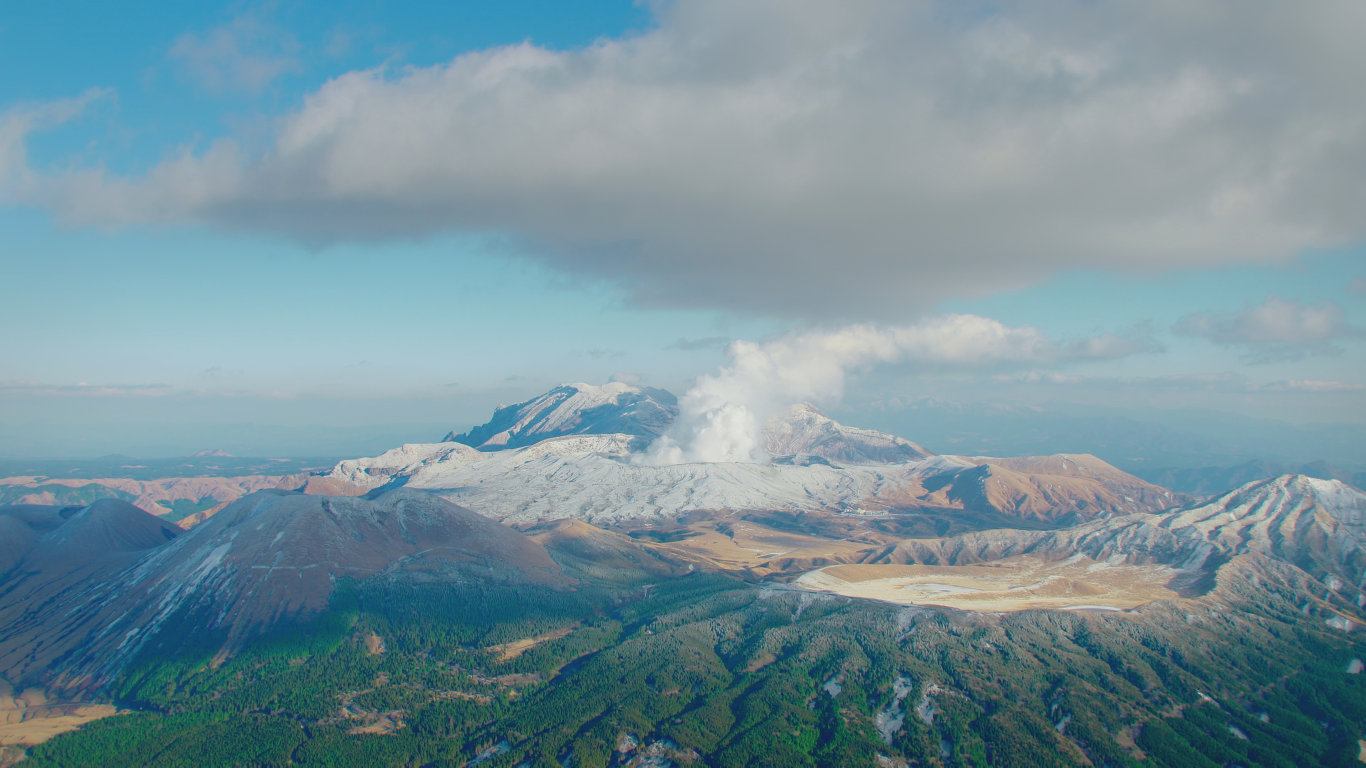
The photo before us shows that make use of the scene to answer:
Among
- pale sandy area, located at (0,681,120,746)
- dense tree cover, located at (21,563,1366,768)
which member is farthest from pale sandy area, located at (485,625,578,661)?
pale sandy area, located at (0,681,120,746)

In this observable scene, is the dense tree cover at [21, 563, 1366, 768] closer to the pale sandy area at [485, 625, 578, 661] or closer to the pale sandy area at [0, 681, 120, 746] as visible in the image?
the pale sandy area at [485, 625, 578, 661]

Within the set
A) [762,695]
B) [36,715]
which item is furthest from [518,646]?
[36,715]

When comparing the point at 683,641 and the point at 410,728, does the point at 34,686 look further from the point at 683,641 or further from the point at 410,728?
the point at 683,641

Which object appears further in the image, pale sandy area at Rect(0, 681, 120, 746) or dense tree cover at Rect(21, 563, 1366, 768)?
pale sandy area at Rect(0, 681, 120, 746)

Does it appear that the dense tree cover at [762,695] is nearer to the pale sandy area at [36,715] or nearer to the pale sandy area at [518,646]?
the pale sandy area at [518,646]

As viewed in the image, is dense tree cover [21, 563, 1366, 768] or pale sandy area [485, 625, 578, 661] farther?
pale sandy area [485, 625, 578, 661]

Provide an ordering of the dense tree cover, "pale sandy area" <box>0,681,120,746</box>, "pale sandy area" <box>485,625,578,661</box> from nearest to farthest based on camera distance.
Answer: the dense tree cover, "pale sandy area" <box>0,681,120,746</box>, "pale sandy area" <box>485,625,578,661</box>

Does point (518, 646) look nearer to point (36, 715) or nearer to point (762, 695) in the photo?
point (762, 695)

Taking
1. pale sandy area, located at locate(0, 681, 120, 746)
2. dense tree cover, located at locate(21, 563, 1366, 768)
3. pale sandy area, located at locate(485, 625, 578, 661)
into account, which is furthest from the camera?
pale sandy area, located at locate(485, 625, 578, 661)

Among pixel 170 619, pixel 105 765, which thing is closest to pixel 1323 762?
pixel 105 765

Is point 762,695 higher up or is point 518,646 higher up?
point 518,646
